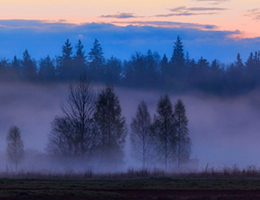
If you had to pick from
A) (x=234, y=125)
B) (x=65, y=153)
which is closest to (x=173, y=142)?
(x=65, y=153)

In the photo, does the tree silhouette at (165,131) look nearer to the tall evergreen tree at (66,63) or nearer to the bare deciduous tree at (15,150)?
the bare deciduous tree at (15,150)

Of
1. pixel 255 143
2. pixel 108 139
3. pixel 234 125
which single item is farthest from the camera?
pixel 234 125

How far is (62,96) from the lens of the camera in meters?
159

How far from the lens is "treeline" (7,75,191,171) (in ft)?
193

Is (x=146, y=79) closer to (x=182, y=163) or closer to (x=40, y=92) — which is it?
(x=40, y=92)

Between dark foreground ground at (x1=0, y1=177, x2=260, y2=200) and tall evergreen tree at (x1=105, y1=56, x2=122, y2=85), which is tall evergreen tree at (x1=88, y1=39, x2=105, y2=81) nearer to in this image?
tall evergreen tree at (x1=105, y1=56, x2=122, y2=85)

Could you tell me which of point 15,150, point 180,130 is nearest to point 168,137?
point 180,130

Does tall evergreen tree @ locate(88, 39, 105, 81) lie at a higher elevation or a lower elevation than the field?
higher

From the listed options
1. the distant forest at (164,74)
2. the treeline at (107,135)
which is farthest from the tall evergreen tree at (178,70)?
the treeline at (107,135)

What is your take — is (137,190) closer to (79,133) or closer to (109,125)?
(79,133)

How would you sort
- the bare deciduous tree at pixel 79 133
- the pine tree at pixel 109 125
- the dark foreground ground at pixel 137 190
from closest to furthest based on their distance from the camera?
the dark foreground ground at pixel 137 190 < the bare deciduous tree at pixel 79 133 < the pine tree at pixel 109 125

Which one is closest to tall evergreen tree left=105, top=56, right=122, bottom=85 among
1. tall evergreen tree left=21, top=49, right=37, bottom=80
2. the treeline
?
tall evergreen tree left=21, top=49, right=37, bottom=80

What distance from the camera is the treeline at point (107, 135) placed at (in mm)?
58969

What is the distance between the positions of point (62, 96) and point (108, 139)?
318 feet
